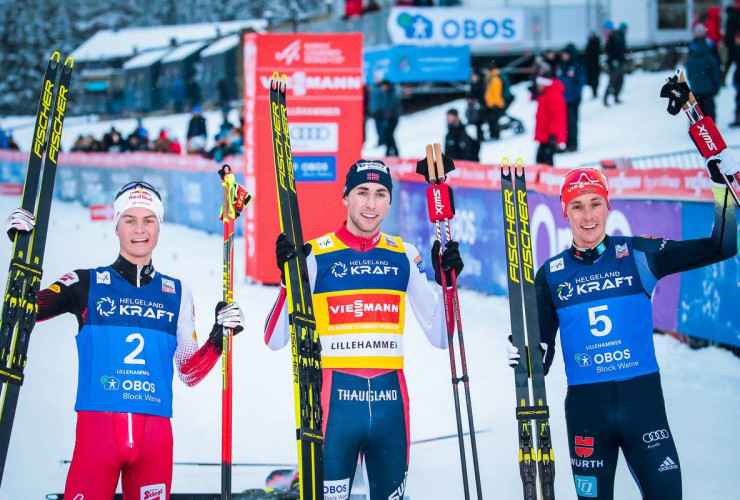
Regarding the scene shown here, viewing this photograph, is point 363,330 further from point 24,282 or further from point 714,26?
point 714,26

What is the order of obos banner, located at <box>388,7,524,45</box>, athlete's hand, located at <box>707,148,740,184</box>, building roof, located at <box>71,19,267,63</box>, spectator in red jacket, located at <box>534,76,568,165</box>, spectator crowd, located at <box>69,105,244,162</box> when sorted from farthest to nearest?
1. building roof, located at <box>71,19,267,63</box>
2. obos banner, located at <box>388,7,524,45</box>
3. spectator crowd, located at <box>69,105,244,162</box>
4. spectator in red jacket, located at <box>534,76,568,165</box>
5. athlete's hand, located at <box>707,148,740,184</box>

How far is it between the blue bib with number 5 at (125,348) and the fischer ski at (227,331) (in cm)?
32

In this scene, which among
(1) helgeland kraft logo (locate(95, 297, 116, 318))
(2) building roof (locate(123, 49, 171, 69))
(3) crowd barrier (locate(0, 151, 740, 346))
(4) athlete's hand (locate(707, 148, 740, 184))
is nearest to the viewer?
(1) helgeland kraft logo (locate(95, 297, 116, 318))

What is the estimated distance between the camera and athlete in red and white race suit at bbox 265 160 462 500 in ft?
14.8

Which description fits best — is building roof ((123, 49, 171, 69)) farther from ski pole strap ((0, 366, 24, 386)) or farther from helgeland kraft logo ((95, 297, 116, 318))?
helgeland kraft logo ((95, 297, 116, 318))

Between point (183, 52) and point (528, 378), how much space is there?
166 feet

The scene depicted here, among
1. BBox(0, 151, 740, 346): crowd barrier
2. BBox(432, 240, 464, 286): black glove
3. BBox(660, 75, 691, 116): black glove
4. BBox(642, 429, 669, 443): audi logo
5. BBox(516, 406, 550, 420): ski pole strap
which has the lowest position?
BBox(642, 429, 669, 443): audi logo

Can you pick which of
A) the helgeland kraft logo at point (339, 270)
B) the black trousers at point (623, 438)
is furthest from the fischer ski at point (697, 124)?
the helgeland kraft logo at point (339, 270)

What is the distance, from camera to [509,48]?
28.1 metres

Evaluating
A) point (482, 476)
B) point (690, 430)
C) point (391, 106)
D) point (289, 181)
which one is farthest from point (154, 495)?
point (391, 106)

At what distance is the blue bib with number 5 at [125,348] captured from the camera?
424 centimetres

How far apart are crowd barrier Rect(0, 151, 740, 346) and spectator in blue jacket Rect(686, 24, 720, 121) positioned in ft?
15.2

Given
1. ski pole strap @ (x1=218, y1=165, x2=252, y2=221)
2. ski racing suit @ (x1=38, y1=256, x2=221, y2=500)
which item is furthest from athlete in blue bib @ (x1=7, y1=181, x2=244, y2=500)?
ski pole strap @ (x1=218, y1=165, x2=252, y2=221)

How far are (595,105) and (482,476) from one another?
18162 mm
